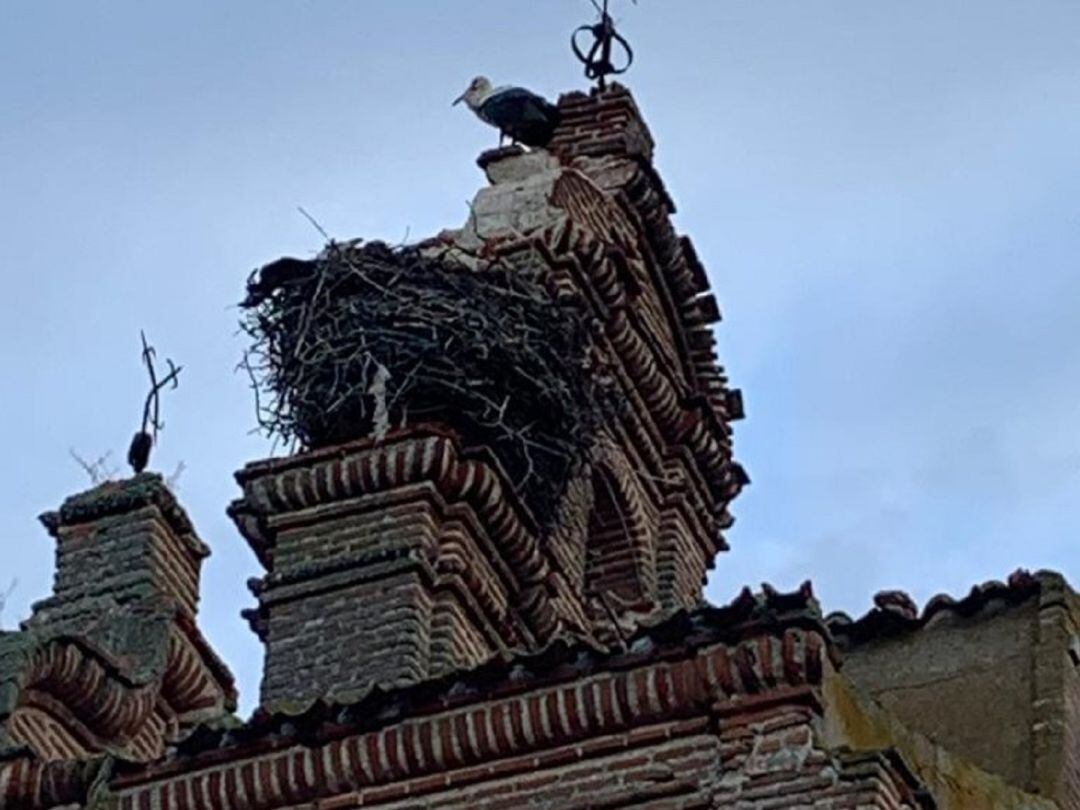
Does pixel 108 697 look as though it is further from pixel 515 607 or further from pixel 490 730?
pixel 490 730

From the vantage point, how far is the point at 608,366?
21312mm

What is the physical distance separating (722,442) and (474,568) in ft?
12.2

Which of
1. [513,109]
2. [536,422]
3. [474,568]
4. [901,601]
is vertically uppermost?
[513,109]

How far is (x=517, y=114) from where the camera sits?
23062 millimetres

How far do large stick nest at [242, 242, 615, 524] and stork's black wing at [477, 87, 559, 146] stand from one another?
7.63 feet

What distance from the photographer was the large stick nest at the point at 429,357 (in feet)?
65.0

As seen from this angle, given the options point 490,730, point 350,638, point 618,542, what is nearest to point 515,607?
point 350,638

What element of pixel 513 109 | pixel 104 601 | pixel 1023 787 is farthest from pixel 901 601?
pixel 513 109

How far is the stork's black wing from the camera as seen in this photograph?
2303 centimetres

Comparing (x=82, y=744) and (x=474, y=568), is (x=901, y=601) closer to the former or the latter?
(x=474, y=568)

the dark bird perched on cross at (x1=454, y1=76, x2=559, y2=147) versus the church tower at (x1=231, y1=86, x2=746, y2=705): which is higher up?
the dark bird perched on cross at (x1=454, y1=76, x2=559, y2=147)

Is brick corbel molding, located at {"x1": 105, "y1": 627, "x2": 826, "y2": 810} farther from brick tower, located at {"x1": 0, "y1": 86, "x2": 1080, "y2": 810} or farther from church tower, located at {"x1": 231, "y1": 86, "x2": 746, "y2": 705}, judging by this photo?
Answer: church tower, located at {"x1": 231, "y1": 86, "x2": 746, "y2": 705}

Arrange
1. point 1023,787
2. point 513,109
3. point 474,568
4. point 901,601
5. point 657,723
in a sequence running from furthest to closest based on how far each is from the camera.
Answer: point 513,109 → point 474,568 → point 901,601 → point 1023,787 → point 657,723

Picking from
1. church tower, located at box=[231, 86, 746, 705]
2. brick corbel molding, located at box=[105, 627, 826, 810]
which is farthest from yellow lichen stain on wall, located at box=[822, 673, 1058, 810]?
church tower, located at box=[231, 86, 746, 705]
